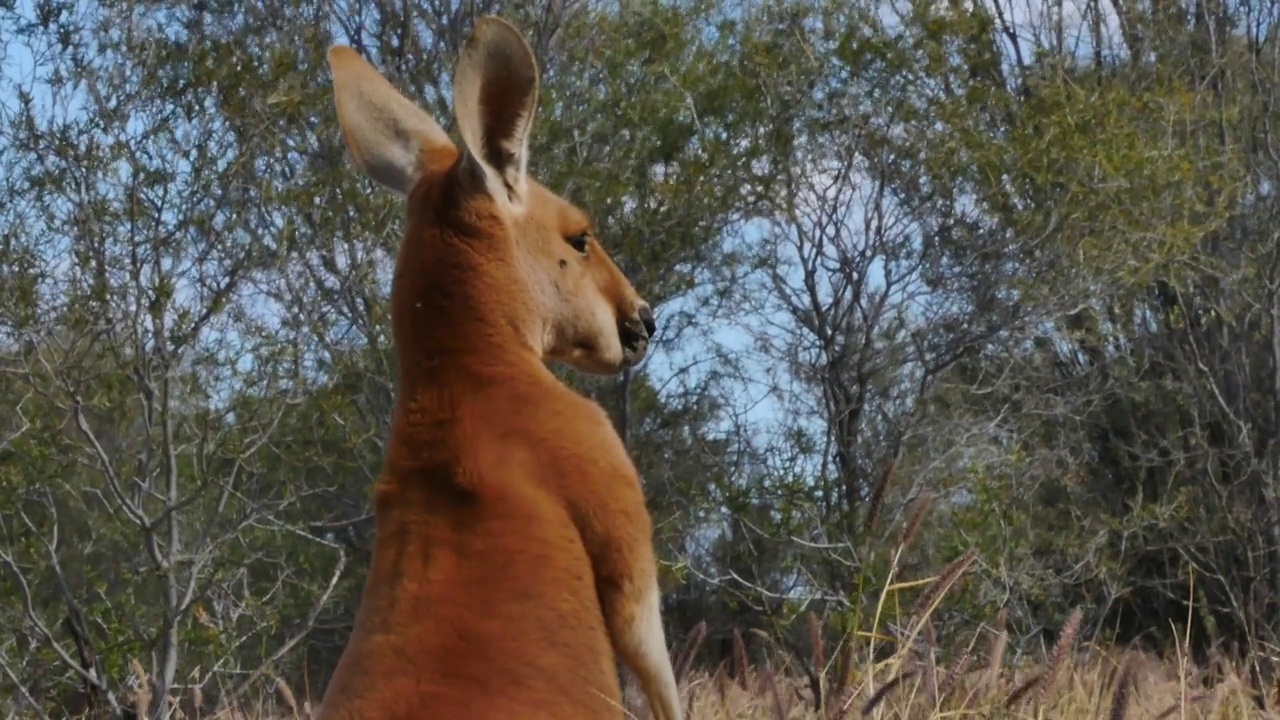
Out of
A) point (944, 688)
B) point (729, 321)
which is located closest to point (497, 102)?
point (944, 688)

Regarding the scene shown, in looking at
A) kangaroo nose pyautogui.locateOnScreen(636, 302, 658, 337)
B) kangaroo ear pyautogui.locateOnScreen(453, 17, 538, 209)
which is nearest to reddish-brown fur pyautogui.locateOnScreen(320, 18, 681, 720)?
kangaroo ear pyautogui.locateOnScreen(453, 17, 538, 209)

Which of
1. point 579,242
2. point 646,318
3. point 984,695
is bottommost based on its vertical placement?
point 984,695

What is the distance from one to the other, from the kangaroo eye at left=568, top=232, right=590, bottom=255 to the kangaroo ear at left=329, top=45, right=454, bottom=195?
0.35 metres

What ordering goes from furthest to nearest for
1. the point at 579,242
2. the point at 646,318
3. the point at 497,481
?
the point at 646,318
the point at 579,242
the point at 497,481

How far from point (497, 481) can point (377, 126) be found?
100 centimetres

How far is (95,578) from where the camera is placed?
1122 cm

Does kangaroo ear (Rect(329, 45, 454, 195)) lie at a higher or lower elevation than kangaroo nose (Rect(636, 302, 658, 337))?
higher

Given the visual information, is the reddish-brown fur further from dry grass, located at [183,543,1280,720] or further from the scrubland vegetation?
the scrubland vegetation

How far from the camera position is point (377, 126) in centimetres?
325

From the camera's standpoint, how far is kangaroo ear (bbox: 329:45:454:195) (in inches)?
127

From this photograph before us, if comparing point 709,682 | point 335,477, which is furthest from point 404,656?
point 335,477

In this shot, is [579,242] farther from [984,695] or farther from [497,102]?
[984,695]

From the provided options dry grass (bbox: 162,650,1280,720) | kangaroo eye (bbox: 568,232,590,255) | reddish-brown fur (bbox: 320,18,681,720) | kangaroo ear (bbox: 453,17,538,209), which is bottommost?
dry grass (bbox: 162,650,1280,720)

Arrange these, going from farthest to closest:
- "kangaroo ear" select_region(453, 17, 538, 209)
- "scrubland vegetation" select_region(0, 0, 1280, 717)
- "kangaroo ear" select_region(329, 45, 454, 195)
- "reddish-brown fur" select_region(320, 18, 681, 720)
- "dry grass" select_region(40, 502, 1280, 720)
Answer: "scrubland vegetation" select_region(0, 0, 1280, 717), "kangaroo ear" select_region(329, 45, 454, 195), "dry grass" select_region(40, 502, 1280, 720), "kangaroo ear" select_region(453, 17, 538, 209), "reddish-brown fur" select_region(320, 18, 681, 720)
